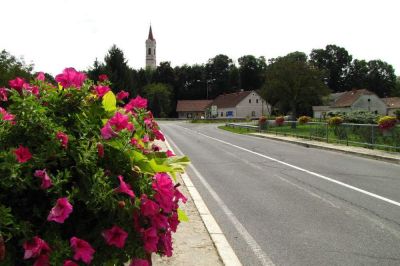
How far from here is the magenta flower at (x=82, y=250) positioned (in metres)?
2.51

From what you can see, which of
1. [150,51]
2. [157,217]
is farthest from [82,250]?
Result: [150,51]

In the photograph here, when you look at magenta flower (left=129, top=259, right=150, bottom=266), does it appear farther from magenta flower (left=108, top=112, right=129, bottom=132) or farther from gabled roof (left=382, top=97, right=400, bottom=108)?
gabled roof (left=382, top=97, right=400, bottom=108)

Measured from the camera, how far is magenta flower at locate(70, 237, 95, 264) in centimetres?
251

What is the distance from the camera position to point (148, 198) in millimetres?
2852

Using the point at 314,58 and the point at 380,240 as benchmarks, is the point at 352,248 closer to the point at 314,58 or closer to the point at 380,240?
the point at 380,240

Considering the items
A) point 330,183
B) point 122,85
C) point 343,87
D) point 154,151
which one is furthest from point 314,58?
point 154,151

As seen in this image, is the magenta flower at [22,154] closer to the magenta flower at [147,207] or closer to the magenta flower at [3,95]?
the magenta flower at [147,207]

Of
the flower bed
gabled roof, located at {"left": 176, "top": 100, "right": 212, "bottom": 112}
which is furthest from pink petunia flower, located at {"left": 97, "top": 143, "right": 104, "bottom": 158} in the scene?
gabled roof, located at {"left": 176, "top": 100, "right": 212, "bottom": 112}

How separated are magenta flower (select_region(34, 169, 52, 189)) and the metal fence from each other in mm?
17427

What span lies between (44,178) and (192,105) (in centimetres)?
12648

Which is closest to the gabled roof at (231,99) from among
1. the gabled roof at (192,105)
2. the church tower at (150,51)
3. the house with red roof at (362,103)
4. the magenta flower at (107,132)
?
the gabled roof at (192,105)

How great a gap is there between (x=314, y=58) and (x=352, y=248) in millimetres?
138919

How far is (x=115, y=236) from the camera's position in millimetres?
2637

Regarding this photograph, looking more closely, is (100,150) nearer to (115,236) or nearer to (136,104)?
(115,236)
